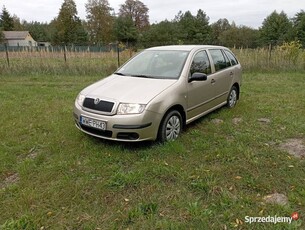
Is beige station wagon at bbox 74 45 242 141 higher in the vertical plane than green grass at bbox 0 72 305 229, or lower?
higher

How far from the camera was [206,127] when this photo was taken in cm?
482

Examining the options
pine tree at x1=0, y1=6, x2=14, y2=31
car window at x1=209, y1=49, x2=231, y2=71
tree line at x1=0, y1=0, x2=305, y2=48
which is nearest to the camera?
car window at x1=209, y1=49, x2=231, y2=71

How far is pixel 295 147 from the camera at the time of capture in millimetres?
3984

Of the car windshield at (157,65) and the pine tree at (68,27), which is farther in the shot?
the pine tree at (68,27)

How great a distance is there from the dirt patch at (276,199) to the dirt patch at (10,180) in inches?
113

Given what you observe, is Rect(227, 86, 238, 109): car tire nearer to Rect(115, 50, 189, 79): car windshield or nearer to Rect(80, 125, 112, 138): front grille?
Rect(115, 50, 189, 79): car windshield

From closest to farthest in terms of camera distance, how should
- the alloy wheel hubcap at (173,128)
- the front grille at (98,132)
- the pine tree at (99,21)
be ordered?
the front grille at (98,132) < the alloy wheel hubcap at (173,128) < the pine tree at (99,21)

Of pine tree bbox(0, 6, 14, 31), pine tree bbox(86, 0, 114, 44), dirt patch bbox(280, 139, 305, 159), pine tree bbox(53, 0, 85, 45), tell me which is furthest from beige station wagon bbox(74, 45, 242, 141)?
pine tree bbox(0, 6, 14, 31)

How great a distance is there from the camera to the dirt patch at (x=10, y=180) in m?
3.09

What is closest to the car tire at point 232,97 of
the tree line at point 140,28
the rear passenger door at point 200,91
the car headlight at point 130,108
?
the rear passenger door at point 200,91

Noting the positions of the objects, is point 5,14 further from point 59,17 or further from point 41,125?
point 41,125

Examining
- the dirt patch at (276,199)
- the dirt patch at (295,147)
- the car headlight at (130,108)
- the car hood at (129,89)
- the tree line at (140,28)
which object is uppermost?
the tree line at (140,28)

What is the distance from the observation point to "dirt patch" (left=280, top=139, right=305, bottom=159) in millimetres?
3734

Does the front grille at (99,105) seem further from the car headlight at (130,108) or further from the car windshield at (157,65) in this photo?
the car windshield at (157,65)
